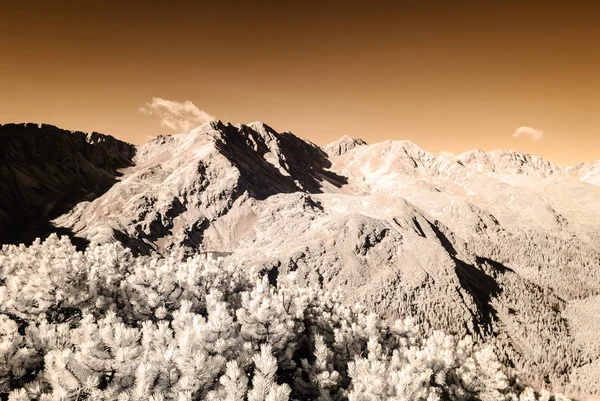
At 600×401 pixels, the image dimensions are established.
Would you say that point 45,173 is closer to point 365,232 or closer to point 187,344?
point 365,232

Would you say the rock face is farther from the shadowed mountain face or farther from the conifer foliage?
the conifer foliage

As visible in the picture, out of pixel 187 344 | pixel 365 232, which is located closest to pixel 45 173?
pixel 365 232

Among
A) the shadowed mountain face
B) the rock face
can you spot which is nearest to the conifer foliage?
the rock face

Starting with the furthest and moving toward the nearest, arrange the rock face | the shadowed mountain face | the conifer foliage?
the shadowed mountain face
the rock face
the conifer foliage

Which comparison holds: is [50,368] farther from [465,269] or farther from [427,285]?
[465,269]

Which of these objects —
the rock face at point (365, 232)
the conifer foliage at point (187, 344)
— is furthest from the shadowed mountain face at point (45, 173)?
the conifer foliage at point (187, 344)

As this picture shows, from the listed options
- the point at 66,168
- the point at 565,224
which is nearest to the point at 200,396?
the point at 66,168
